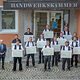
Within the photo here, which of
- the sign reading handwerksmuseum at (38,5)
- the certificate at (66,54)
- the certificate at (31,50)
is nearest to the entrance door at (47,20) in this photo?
the sign reading handwerksmuseum at (38,5)

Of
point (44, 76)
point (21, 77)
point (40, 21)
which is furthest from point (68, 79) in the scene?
point (40, 21)

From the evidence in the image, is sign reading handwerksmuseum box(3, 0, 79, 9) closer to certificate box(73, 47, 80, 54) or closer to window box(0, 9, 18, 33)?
window box(0, 9, 18, 33)

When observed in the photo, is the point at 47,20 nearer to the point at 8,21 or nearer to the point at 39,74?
the point at 8,21


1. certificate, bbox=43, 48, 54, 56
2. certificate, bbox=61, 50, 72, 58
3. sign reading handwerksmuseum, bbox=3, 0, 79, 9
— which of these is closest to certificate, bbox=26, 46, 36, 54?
certificate, bbox=43, 48, 54, 56

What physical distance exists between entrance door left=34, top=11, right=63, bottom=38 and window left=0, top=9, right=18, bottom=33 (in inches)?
55.1

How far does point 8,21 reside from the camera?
14.9 m

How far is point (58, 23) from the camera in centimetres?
1533

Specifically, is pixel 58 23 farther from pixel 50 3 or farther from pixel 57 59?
pixel 57 59

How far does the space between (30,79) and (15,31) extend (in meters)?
4.89

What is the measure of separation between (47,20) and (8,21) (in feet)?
8.89

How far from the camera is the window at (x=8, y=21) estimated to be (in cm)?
1468

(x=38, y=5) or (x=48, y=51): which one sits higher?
(x=38, y=5)

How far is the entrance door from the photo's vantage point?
15.1 meters

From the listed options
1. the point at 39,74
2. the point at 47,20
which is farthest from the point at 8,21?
the point at 39,74
